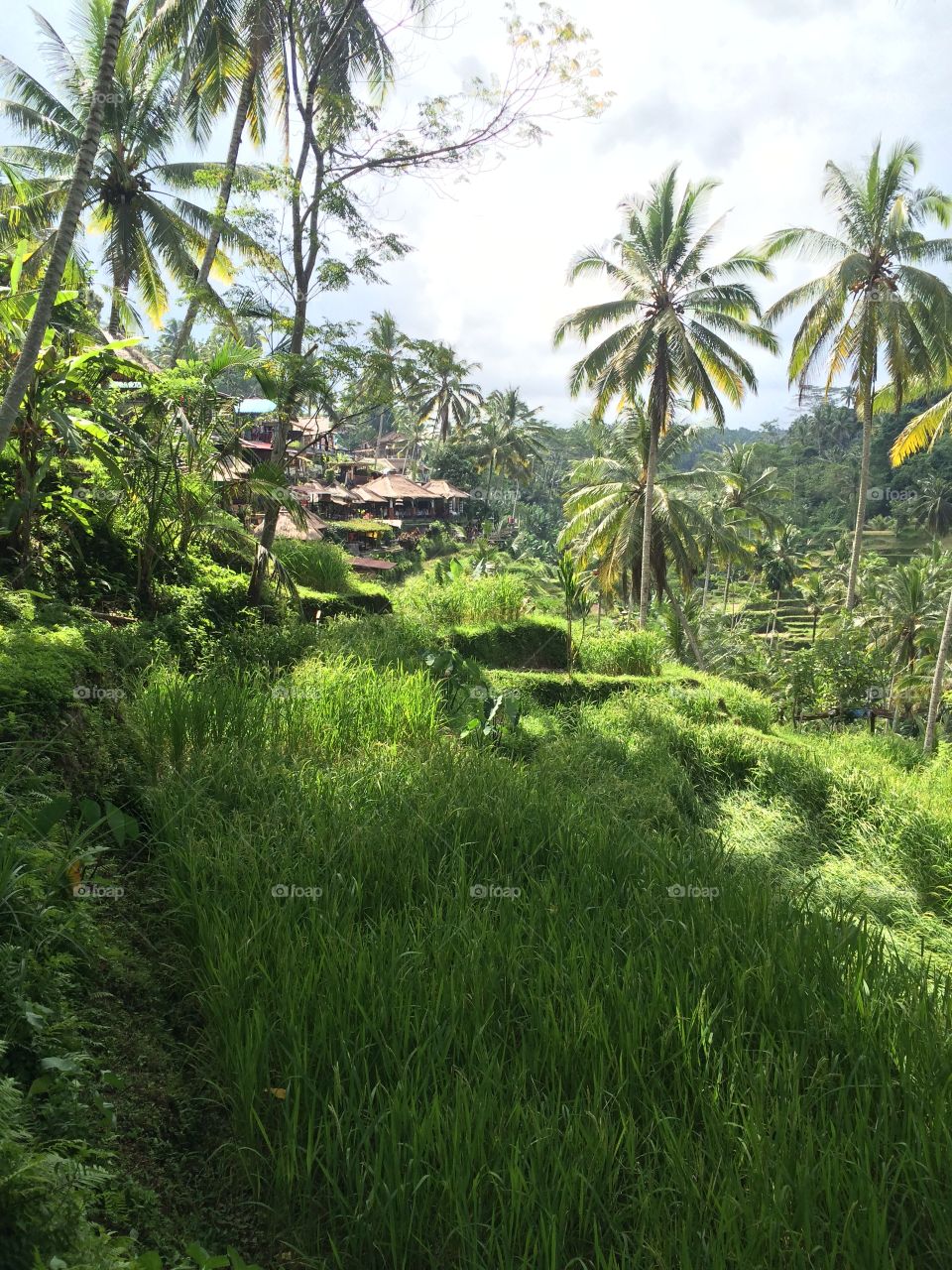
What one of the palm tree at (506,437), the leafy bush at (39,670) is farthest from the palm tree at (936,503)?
the leafy bush at (39,670)

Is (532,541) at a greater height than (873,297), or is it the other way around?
(873,297)

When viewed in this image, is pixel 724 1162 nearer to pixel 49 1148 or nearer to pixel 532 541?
pixel 49 1148

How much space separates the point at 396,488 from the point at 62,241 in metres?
30.0

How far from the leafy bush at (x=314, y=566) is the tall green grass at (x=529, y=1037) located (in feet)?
23.7

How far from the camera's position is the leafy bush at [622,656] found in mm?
13273

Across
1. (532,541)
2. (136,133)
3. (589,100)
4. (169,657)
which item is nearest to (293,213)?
(589,100)

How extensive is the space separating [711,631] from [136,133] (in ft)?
69.1

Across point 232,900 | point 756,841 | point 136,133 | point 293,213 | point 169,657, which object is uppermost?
point 136,133

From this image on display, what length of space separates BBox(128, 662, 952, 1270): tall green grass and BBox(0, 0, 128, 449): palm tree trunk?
7.18 feet

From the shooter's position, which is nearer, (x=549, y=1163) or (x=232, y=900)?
(x=549, y=1163)

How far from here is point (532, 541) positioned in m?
40.0

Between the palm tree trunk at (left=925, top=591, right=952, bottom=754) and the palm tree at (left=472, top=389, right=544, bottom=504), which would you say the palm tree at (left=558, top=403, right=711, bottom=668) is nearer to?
the palm tree trunk at (left=925, top=591, right=952, bottom=754)

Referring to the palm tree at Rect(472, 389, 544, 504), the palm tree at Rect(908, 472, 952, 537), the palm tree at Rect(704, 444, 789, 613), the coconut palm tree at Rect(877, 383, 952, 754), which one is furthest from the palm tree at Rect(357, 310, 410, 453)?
the palm tree at Rect(908, 472, 952, 537)

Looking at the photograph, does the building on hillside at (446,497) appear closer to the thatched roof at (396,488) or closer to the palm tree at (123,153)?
the thatched roof at (396,488)
